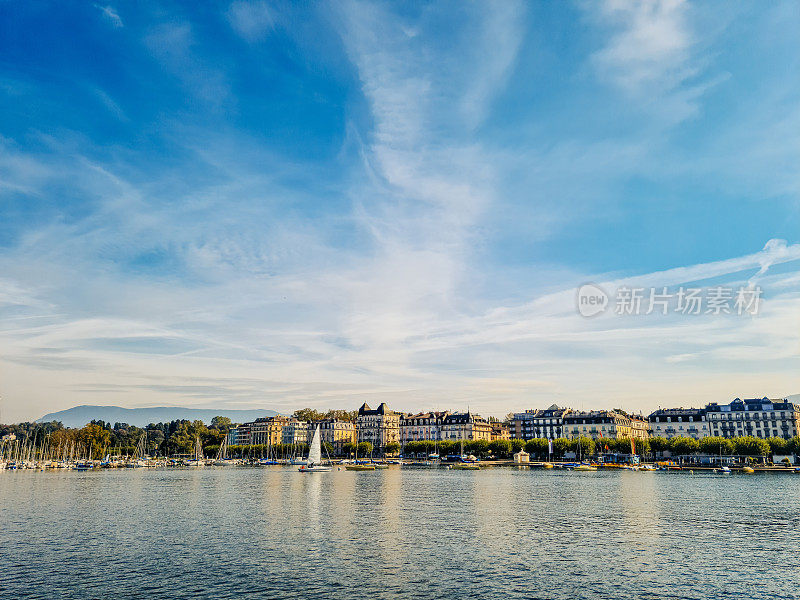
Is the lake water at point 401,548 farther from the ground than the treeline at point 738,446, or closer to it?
closer to it

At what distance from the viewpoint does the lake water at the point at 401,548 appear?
3544cm

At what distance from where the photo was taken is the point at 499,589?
35.0 m

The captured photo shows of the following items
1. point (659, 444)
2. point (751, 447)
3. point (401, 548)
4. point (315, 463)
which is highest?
point (659, 444)

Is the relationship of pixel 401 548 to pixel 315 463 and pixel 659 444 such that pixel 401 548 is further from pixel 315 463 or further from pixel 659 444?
pixel 659 444

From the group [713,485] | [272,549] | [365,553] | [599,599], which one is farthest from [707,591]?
[713,485]

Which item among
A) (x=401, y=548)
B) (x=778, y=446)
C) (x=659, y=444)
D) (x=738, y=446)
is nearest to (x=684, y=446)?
(x=659, y=444)

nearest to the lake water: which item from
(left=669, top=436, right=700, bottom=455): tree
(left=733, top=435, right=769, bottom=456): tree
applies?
(left=733, top=435, right=769, bottom=456): tree

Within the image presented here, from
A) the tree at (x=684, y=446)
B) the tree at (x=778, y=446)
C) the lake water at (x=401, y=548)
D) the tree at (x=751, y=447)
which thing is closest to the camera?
the lake water at (x=401, y=548)

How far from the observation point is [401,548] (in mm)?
46625

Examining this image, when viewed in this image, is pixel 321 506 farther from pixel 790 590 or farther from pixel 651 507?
pixel 790 590

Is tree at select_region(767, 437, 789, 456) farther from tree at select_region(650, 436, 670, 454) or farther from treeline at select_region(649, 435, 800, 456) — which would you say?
tree at select_region(650, 436, 670, 454)

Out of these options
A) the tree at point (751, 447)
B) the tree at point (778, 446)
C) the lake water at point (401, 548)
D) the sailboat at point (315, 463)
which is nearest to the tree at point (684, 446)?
the tree at point (751, 447)

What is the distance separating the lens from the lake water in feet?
116

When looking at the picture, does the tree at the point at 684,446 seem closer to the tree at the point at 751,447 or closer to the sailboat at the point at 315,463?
the tree at the point at 751,447
